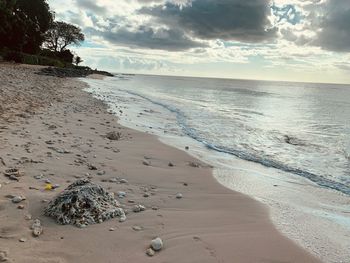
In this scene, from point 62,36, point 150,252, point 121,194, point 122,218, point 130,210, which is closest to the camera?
point 150,252

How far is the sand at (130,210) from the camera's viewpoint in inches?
159

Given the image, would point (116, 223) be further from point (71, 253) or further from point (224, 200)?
point (224, 200)

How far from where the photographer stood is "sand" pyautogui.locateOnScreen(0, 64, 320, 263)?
403 cm

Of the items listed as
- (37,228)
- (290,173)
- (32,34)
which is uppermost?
(32,34)

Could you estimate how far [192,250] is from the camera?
418cm

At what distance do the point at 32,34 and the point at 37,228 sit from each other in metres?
72.3

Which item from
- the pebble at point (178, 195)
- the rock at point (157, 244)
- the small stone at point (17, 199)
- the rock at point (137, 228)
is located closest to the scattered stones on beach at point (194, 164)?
the pebble at point (178, 195)

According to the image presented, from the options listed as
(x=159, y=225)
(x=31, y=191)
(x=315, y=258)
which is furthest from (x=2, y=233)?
(x=315, y=258)

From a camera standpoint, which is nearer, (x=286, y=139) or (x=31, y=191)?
(x=31, y=191)

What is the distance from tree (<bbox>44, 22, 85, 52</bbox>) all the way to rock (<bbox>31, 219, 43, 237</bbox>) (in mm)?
92638

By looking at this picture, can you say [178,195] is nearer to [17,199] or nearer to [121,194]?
[121,194]

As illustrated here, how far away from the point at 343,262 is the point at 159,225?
8.41 ft

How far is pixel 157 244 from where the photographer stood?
165 inches

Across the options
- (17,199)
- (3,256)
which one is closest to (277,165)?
(17,199)
